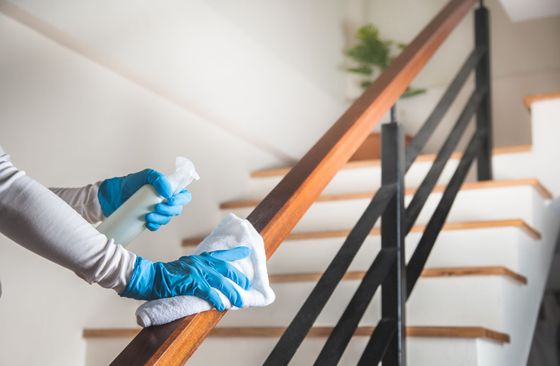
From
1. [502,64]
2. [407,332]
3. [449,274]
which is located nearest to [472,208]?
[449,274]

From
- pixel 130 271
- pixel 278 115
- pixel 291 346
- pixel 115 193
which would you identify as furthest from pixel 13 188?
pixel 278 115

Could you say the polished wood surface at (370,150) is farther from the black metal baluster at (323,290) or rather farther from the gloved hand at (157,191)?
the gloved hand at (157,191)

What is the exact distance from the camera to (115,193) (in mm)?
1443

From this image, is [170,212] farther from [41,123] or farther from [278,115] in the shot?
[278,115]

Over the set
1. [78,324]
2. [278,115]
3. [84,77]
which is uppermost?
[84,77]

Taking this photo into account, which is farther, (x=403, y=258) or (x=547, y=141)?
(x=547, y=141)

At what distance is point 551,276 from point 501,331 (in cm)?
247

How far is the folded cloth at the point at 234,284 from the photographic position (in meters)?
1.13

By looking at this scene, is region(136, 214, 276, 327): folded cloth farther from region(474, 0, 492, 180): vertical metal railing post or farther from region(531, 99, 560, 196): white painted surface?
region(531, 99, 560, 196): white painted surface

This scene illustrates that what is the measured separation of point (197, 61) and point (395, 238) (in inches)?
60.7

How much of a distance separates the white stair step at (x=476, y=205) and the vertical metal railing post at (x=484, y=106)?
0.91 feet

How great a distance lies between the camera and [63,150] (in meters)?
2.54

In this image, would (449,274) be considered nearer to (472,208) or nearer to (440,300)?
(440,300)

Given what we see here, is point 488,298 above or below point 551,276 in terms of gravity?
above
